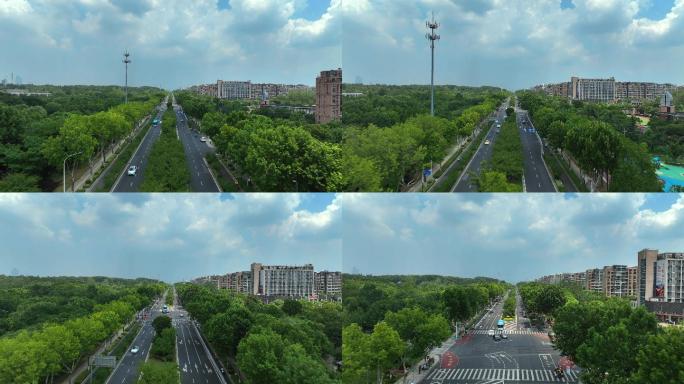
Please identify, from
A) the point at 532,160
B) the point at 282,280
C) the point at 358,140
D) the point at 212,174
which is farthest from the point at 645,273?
the point at 212,174

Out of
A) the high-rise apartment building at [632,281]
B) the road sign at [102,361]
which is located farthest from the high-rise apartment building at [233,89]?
the high-rise apartment building at [632,281]

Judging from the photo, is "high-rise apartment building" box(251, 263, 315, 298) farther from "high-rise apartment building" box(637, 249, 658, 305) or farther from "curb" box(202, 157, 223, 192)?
"high-rise apartment building" box(637, 249, 658, 305)

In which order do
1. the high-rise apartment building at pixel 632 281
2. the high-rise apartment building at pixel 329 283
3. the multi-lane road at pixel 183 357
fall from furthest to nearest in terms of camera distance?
the high-rise apartment building at pixel 632 281 → the multi-lane road at pixel 183 357 → the high-rise apartment building at pixel 329 283

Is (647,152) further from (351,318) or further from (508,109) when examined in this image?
(351,318)

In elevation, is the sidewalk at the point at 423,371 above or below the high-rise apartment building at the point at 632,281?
below

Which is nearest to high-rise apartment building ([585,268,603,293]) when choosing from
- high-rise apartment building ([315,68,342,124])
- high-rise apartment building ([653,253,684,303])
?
high-rise apartment building ([653,253,684,303])

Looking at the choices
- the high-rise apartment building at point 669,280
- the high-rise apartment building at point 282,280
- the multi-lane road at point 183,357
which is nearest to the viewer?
the multi-lane road at point 183,357

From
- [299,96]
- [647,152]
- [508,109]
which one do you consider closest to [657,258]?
[647,152]

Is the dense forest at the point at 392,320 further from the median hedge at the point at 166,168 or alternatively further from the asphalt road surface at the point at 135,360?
the asphalt road surface at the point at 135,360
